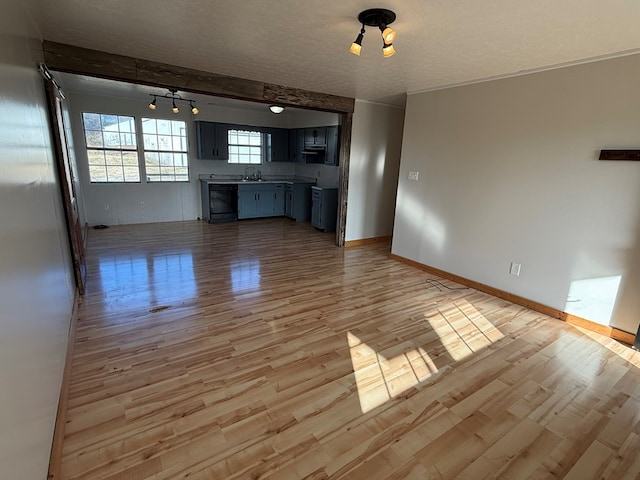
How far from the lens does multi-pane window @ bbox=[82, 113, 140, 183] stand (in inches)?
248

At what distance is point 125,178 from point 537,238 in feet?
23.7

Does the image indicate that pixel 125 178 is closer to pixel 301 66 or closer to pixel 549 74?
pixel 301 66

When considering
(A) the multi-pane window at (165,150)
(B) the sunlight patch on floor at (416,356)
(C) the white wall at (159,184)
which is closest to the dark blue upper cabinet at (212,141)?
(C) the white wall at (159,184)

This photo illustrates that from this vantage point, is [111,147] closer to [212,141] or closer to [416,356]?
[212,141]

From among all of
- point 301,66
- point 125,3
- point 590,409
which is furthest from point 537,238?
point 125,3

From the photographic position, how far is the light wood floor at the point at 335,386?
1.68 m

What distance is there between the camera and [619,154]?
2.81m

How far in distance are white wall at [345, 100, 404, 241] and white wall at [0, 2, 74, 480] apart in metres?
4.08

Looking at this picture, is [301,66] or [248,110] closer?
[301,66]

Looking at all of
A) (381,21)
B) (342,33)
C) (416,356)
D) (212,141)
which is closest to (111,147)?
(212,141)

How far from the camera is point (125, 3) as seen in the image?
2.16 metres

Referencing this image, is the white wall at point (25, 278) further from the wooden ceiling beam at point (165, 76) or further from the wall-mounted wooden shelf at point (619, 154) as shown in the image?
the wall-mounted wooden shelf at point (619, 154)

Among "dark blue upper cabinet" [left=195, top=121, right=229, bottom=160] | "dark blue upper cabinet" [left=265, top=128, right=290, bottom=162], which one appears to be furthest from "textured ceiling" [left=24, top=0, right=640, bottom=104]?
"dark blue upper cabinet" [left=265, top=128, right=290, bottom=162]

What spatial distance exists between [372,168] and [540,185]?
2.75 meters
